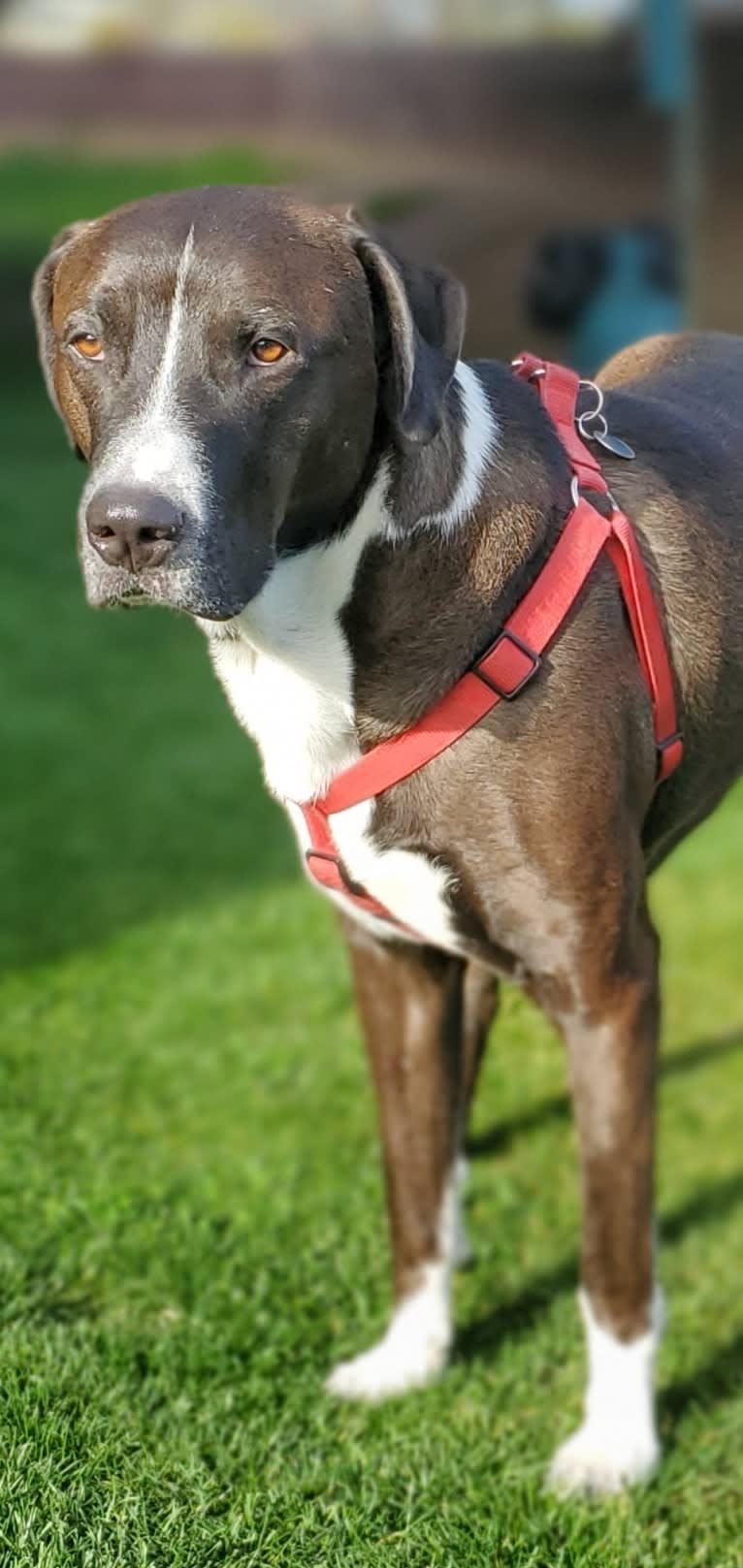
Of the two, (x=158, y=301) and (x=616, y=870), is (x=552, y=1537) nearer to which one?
(x=616, y=870)

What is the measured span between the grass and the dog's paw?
46mm

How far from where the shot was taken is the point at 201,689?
7.44 m

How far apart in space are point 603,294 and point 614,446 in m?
7.98

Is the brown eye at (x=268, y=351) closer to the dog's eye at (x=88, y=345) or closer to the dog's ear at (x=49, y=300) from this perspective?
the dog's eye at (x=88, y=345)

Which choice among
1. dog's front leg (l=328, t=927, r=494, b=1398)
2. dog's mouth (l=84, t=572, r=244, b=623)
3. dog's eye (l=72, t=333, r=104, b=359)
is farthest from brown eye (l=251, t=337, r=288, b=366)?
dog's front leg (l=328, t=927, r=494, b=1398)

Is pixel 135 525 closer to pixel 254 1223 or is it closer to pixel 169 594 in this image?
pixel 169 594

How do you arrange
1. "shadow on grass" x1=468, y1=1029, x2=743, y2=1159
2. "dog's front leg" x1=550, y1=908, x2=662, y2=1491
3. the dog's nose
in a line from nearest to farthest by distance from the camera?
the dog's nose
"dog's front leg" x1=550, y1=908, x2=662, y2=1491
"shadow on grass" x1=468, y1=1029, x2=743, y2=1159

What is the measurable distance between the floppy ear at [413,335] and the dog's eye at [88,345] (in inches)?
15.3

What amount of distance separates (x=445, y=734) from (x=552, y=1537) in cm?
128

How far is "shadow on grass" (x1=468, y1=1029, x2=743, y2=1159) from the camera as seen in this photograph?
4379 millimetres

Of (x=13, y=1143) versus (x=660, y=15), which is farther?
(x=660, y=15)

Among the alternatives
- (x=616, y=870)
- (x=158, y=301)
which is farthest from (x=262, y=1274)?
(x=158, y=301)

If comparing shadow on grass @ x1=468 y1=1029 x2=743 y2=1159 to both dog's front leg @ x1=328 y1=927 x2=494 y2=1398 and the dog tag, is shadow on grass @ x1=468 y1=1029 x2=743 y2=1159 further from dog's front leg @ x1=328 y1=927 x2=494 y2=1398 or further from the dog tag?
the dog tag

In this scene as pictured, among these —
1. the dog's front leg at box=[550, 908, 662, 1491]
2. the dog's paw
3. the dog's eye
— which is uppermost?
the dog's eye
